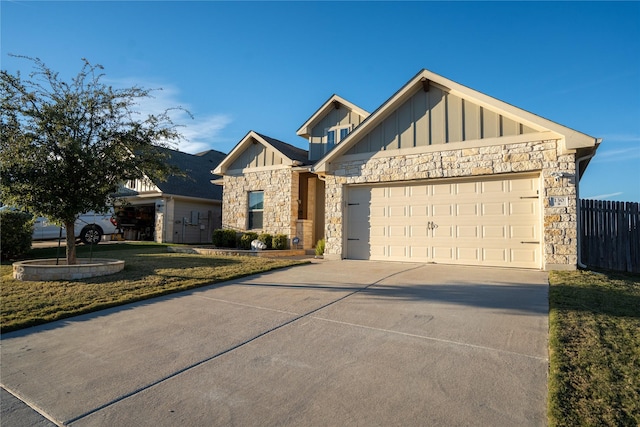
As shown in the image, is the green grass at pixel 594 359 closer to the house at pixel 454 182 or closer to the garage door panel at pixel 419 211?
the house at pixel 454 182

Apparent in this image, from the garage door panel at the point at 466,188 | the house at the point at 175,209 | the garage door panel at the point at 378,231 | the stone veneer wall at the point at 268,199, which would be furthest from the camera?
the house at the point at 175,209

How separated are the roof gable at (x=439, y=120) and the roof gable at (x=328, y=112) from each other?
13.8 feet

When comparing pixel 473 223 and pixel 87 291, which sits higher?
pixel 473 223

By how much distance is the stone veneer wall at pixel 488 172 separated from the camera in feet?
26.8

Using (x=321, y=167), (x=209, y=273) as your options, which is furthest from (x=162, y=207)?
(x=209, y=273)

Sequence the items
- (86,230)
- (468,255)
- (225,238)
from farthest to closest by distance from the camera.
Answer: (86,230)
(225,238)
(468,255)

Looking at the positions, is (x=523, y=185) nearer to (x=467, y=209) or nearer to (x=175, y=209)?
(x=467, y=209)

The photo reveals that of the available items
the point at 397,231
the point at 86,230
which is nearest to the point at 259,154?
the point at 397,231

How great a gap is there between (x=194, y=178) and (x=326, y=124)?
31.7 feet

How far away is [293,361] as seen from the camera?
349 cm

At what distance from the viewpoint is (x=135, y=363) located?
352 centimetres

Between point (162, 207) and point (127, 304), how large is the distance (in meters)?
13.9

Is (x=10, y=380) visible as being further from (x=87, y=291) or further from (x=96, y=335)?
(x=87, y=291)

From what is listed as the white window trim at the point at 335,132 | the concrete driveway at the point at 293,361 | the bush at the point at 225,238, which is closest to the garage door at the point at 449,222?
the concrete driveway at the point at 293,361
